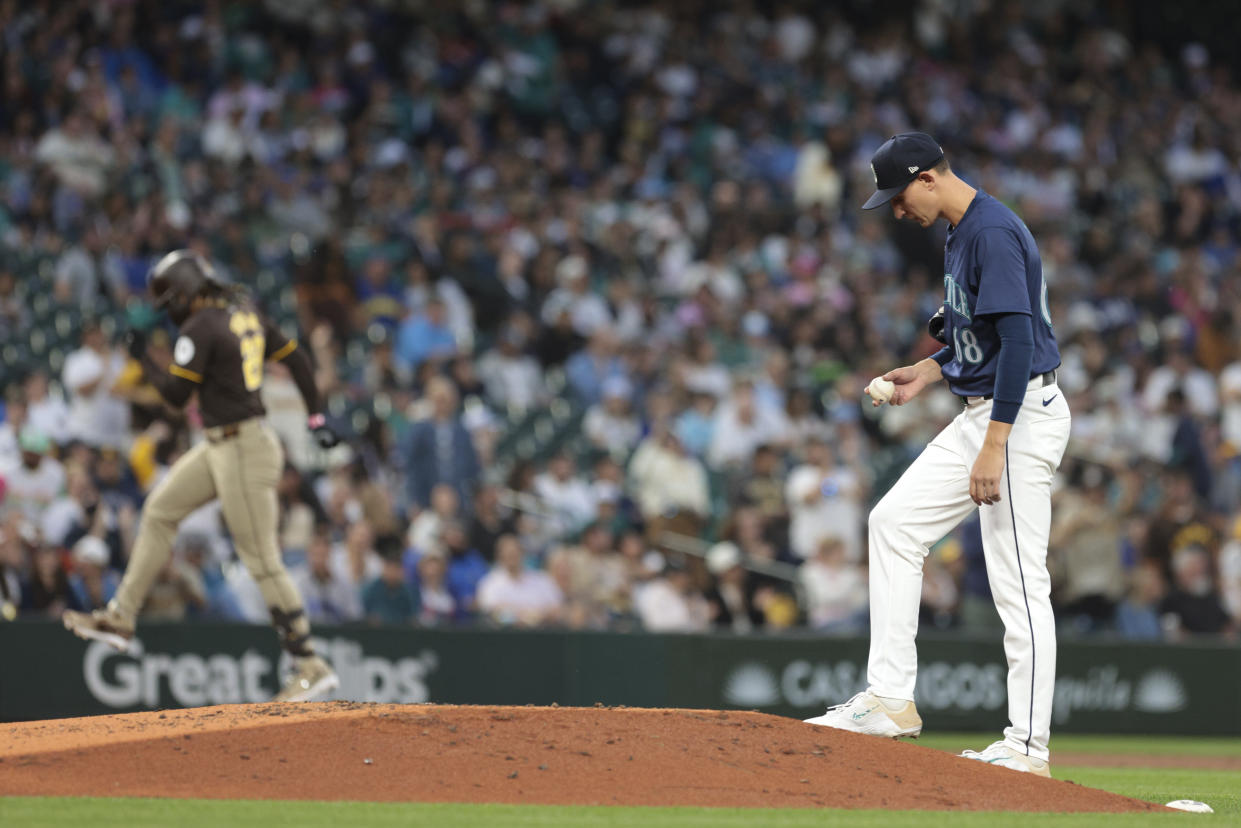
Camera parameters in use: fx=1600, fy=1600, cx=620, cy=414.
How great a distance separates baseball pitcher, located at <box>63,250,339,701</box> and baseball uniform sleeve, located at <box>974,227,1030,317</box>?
3.99 m

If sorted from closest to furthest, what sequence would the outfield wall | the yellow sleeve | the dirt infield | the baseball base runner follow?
the dirt infield, the baseball base runner, the outfield wall, the yellow sleeve

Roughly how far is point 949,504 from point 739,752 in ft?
4.17

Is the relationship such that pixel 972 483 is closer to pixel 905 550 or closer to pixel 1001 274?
pixel 905 550

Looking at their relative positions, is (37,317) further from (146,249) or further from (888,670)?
(888,670)

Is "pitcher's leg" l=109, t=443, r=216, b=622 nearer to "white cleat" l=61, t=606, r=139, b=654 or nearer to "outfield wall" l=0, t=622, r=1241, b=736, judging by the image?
"white cleat" l=61, t=606, r=139, b=654

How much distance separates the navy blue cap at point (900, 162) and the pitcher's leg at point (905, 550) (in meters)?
1.01

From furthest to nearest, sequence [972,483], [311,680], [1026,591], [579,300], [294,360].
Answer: [579,300], [294,360], [311,680], [1026,591], [972,483]

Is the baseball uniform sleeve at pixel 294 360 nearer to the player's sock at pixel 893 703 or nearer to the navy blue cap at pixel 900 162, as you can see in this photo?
the navy blue cap at pixel 900 162

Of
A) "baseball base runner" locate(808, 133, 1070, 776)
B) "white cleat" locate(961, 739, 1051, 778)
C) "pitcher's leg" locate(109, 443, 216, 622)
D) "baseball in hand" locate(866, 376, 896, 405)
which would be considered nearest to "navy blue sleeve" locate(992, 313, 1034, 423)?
"baseball base runner" locate(808, 133, 1070, 776)

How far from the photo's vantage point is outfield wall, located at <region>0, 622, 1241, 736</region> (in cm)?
1084

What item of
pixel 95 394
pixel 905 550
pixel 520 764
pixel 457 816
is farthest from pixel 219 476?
pixel 95 394

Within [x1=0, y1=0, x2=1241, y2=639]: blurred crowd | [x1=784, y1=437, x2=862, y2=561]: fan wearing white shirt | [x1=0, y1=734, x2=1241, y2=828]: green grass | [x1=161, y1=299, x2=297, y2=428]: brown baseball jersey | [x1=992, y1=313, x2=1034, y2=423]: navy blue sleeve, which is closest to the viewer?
[x1=0, y1=734, x2=1241, y2=828]: green grass

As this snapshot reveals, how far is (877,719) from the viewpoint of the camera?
20.6 ft

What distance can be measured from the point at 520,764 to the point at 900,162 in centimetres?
269
